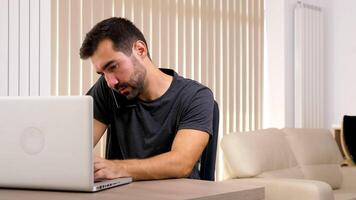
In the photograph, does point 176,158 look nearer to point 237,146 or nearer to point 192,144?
point 192,144

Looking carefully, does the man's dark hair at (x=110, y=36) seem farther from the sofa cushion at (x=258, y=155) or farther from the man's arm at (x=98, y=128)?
the sofa cushion at (x=258, y=155)

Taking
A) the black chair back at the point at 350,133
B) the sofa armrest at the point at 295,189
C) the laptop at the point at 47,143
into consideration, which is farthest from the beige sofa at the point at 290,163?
the laptop at the point at 47,143

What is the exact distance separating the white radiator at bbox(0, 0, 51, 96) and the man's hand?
1916 mm

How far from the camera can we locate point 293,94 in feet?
18.4

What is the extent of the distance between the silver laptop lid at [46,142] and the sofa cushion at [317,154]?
304 centimetres

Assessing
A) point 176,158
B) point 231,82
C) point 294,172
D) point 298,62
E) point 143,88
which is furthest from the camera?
point 298,62

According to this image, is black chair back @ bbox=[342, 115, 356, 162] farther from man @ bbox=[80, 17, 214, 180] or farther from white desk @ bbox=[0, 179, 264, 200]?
white desk @ bbox=[0, 179, 264, 200]

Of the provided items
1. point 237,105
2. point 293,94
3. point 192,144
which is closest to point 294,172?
point 237,105

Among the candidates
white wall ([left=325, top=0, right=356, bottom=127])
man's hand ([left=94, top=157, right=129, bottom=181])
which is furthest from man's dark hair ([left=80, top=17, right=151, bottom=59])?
white wall ([left=325, top=0, right=356, bottom=127])

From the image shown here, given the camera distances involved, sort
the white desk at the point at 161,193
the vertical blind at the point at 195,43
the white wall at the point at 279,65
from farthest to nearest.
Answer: the white wall at the point at 279,65 < the vertical blind at the point at 195,43 < the white desk at the point at 161,193

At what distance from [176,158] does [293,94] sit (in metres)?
4.00

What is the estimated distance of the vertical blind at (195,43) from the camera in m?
3.87

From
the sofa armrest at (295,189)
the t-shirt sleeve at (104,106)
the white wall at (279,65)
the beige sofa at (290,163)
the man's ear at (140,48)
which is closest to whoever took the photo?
the man's ear at (140,48)

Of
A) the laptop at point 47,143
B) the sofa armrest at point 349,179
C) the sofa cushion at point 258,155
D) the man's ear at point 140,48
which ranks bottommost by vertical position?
the sofa armrest at point 349,179
